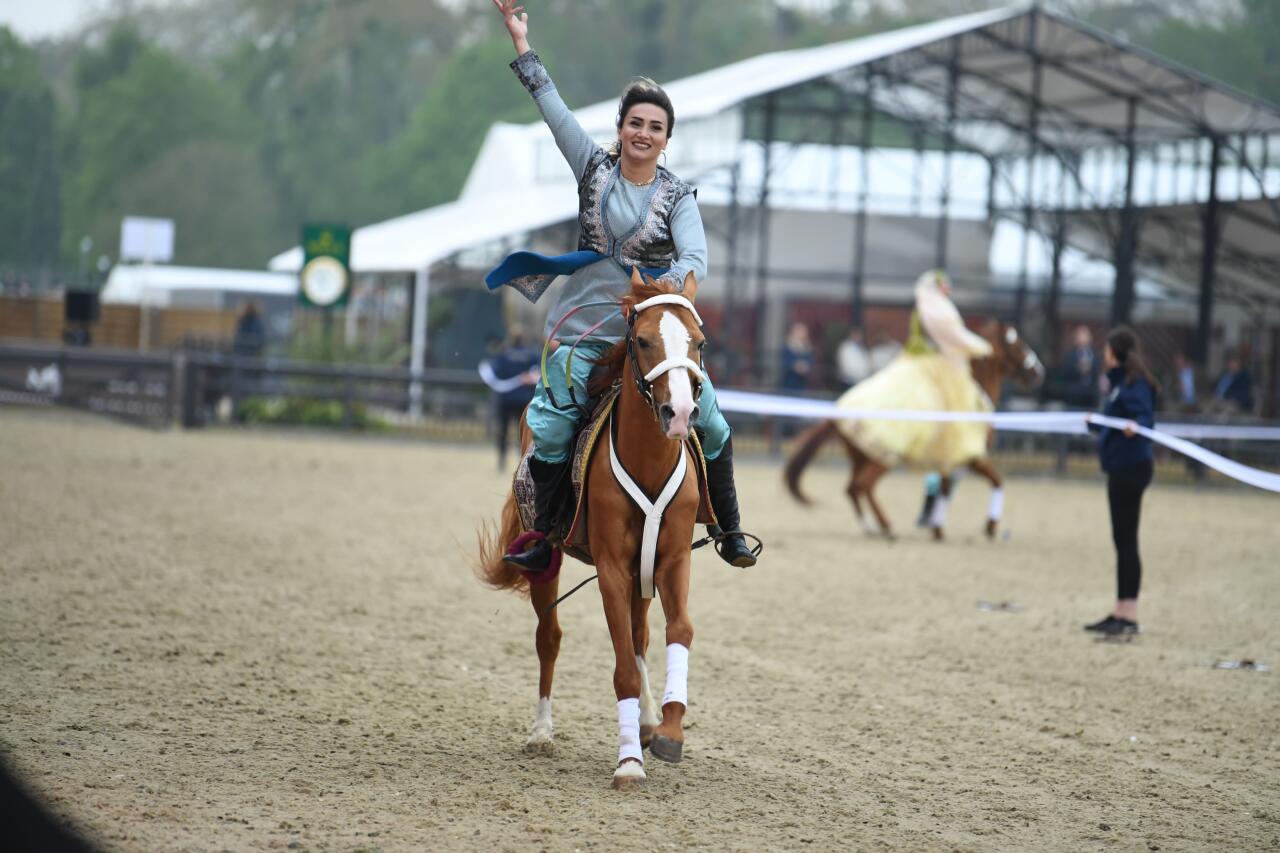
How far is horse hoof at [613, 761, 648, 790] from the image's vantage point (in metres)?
5.37

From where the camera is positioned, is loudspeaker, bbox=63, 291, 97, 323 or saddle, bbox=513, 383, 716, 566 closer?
saddle, bbox=513, 383, 716, 566

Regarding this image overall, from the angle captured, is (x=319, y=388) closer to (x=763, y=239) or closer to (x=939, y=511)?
(x=763, y=239)

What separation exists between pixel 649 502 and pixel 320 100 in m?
80.4

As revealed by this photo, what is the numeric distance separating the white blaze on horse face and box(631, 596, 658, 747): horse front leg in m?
1.18

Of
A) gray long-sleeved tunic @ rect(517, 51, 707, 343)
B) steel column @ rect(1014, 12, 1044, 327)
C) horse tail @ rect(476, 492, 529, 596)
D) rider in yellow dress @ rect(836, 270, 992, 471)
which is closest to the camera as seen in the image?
gray long-sleeved tunic @ rect(517, 51, 707, 343)

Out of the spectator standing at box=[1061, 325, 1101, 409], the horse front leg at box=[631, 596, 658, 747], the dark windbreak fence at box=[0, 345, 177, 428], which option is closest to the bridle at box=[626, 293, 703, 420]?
the horse front leg at box=[631, 596, 658, 747]

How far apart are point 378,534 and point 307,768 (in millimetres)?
7854

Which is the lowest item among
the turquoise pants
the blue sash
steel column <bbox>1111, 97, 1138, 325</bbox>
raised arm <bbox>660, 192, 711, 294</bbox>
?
the turquoise pants

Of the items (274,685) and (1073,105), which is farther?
(1073,105)

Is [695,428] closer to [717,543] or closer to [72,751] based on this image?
[717,543]

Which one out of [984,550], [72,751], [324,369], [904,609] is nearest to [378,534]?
[904,609]

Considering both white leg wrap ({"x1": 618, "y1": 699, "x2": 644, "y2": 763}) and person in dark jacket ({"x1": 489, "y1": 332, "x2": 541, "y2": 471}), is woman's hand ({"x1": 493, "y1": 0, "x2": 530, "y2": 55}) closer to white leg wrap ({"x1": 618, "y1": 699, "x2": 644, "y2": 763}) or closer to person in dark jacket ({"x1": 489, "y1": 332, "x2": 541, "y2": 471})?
white leg wrap ({"x1": 618, "y1": 699, "x2": 644, "y2": 763})

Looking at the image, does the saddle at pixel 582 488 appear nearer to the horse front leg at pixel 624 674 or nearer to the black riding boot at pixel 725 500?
the black riding boot at pixel 725 500

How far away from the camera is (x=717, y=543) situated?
5895 millimetres
